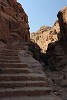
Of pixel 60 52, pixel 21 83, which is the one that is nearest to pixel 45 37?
pixel 60 52

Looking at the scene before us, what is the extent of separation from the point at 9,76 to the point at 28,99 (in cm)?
142

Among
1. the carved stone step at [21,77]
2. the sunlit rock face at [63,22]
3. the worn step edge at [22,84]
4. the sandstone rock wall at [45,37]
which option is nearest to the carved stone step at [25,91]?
the worn step edge at [22,84]

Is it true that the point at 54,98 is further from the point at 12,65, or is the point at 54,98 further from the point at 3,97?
the point at 12,65

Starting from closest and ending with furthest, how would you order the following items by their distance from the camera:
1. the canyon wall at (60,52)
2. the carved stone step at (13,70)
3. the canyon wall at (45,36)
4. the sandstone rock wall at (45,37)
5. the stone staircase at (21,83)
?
the stone staircase at (21,83) < the carved stone step at (13,70) < the canyon wall at (60,52) < the canyon wall at (45,36) < the sandstone rock wall at (45,37)

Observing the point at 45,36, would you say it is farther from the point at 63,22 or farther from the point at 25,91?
the point at 25,91

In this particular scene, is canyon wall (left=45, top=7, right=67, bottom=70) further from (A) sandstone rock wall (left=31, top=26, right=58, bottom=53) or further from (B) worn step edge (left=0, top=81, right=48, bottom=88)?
(B) worn step edge (left=0, top=81, right=48, bottom=88)

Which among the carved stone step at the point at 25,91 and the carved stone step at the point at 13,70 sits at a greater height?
the carved stone step at the point at 13,70

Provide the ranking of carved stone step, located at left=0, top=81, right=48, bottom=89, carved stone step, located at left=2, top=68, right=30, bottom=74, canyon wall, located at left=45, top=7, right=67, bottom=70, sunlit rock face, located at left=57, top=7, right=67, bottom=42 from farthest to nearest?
sunlit rock face, located at left=57, top=7, right=67, bottom=42, canyon wall, located at left=45, top=7, right=67, bottom=70, carved stone step, located at left=2, top=68, right=30, bottom=74, carved stone step, located at left=0, top=81, right=48, bottom=89

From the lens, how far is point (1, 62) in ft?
27.7

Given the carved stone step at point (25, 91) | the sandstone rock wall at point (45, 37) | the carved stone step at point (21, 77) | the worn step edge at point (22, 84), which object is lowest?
the carved stone step at point (25, 91)

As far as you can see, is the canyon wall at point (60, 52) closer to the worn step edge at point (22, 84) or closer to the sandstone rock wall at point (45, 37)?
the sandstone rock wall at point (45, 37)

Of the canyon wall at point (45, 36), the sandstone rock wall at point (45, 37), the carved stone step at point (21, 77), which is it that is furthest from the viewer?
the sandstone rock wall at point (45, 37)

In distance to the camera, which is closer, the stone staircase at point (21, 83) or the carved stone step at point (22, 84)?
the stone staircase at point (21, 83)

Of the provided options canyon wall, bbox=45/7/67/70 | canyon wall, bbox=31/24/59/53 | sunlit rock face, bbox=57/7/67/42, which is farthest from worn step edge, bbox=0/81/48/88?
canyon wall, bbox=31/24/59/53
